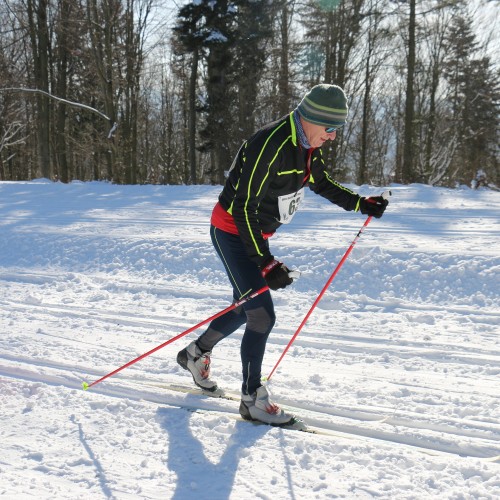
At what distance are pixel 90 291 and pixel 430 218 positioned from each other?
4.94 meters

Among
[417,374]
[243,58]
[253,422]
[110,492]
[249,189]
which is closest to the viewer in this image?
[110,492]

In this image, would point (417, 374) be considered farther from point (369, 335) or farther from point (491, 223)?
point (491, 223)

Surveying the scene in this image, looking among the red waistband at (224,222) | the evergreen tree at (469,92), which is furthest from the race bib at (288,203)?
the evergreen tree at (469,92)

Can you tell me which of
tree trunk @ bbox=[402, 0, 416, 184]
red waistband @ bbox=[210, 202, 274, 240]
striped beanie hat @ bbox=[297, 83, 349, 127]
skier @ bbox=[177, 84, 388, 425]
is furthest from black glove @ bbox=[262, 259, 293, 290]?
tree trunk @ bbox=[402, 0, 416, 184]

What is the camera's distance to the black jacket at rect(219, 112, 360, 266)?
2604 mm

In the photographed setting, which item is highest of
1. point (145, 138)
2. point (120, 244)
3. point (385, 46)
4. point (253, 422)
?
point (385, 46)

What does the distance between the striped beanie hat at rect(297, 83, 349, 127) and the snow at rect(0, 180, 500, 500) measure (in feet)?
5.55

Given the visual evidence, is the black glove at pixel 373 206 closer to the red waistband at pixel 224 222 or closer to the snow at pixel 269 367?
the red waistband at pixel 224 222

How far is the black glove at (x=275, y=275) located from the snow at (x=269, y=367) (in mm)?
856

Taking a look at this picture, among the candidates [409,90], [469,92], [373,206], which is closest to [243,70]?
[409,90]

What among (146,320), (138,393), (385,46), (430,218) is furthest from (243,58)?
(138,393)

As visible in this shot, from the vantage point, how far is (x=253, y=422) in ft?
9.57

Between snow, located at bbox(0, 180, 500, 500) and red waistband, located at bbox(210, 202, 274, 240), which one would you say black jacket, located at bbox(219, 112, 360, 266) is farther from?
snow, located at bbox(0, 180, 500, 500)

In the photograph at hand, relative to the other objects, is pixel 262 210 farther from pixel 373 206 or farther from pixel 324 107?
pixel 373 206
